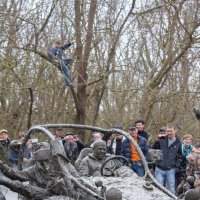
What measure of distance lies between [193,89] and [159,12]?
2734mm

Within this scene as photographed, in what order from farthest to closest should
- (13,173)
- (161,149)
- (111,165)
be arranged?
1. (161,149)
2. (111,165)
3. (13,173)

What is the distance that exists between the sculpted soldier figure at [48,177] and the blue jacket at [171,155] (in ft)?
10.4

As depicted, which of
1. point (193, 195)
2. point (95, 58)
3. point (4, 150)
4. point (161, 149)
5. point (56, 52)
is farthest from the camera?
point (95, 58)

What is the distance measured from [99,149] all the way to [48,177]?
1.05 metres

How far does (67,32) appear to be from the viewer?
16.8 metres

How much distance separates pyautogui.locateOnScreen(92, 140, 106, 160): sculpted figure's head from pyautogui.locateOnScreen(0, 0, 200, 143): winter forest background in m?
6.55

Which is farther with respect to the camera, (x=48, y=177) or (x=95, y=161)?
(x=95, y=161)

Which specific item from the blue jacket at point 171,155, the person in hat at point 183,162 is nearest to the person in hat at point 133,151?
the blue jacket at point 171,155

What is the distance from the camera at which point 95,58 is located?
17.7m

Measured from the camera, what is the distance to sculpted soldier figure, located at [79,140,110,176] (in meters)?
8.38

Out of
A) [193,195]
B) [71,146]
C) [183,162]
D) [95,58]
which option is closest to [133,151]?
[183,162]

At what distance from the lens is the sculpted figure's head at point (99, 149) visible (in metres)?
8.38

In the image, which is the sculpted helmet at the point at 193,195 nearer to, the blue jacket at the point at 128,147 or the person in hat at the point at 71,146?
the blue jacket at the point at 128,147

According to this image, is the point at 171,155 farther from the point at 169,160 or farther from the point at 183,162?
the point at 183,162
